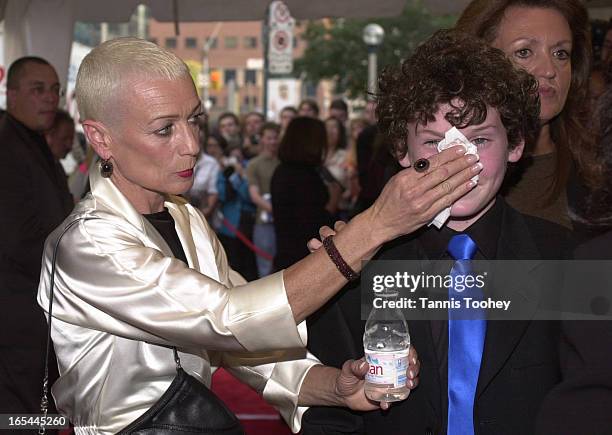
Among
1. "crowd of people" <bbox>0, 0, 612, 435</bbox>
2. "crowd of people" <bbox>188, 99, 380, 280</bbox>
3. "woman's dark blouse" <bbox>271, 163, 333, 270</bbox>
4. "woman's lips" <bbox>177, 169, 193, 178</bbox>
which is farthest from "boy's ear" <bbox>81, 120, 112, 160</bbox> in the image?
"woman's dark blouse" <bbox>271, 163, 333, 270</bbox>

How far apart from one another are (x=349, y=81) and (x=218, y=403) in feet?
118

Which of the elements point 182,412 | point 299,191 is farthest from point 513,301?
point 299,191

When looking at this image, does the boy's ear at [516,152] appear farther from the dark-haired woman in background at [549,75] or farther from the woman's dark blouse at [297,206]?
the woman's dark blouse at [297,206]

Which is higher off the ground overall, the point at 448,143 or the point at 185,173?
the point at 448,143

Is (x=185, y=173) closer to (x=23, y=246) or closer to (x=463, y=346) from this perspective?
(x=463, y=346)

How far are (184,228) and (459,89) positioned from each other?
0.89 meters

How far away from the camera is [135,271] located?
2178 millimetres

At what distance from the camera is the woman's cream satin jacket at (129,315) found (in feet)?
7.09

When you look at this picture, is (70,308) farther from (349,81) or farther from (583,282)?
(349,81)

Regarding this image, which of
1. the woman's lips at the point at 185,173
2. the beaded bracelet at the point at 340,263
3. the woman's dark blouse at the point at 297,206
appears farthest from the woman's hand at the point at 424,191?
the woman's dark blouse at the point at 297,206

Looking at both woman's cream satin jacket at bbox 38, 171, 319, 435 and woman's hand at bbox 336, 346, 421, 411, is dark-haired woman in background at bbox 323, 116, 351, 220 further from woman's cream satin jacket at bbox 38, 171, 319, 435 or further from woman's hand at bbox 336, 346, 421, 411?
woman's cream satin jacket at bbox 38, 171, 319, 435

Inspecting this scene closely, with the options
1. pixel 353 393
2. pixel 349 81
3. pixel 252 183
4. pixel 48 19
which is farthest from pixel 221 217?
pixel 349 81

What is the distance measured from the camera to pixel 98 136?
7.72ft

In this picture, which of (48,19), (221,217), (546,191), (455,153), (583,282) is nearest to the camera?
(583,282)
